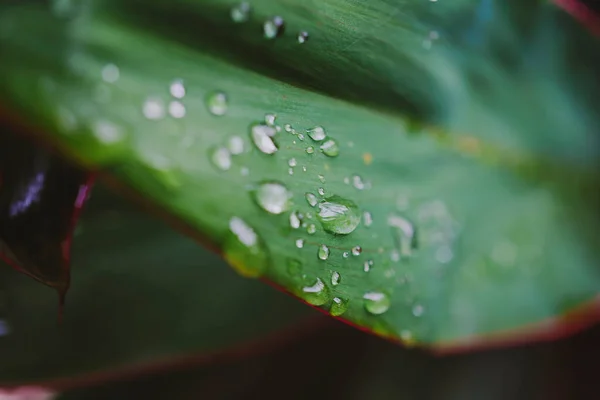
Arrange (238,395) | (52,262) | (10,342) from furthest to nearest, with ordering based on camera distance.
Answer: (238,395), (10,342), (52,262)

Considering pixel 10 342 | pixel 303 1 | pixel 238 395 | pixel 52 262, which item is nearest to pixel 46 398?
pixel 10 342

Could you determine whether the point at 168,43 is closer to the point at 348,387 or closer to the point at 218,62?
the point at 218,62

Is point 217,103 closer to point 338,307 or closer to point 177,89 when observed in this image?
point 177,89

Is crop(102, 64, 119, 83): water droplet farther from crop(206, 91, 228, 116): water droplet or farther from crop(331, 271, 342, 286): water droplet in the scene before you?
crop(331, 271, 342, 286): water droplet

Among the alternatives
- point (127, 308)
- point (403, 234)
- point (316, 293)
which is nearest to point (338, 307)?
point (316, 293)

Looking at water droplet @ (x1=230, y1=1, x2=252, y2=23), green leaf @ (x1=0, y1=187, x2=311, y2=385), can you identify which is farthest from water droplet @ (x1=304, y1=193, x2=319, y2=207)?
green leaf @ (x1=0, y1=187, x2=311, y2=385)

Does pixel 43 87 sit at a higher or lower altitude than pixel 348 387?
higher

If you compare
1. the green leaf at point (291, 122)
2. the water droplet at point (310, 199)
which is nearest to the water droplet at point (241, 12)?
the green leaf at point (291, 122)
